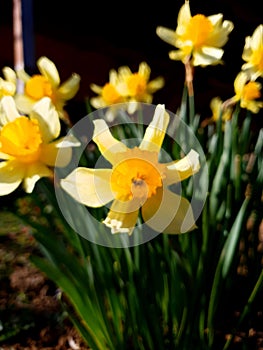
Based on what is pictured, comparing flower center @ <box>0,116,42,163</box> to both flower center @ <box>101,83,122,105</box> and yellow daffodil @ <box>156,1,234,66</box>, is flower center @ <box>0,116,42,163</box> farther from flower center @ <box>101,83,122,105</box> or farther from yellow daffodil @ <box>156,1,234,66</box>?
flower center @ <box>101,83,122,105</box>

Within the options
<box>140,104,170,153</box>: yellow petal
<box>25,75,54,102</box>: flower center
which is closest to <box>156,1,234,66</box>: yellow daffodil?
<box>25,75,54,102</box>: flower center

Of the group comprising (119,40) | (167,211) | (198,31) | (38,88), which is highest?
(119,40)

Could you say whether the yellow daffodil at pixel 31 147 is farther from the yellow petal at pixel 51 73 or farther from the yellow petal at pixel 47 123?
the yellow petal at pixel 51 73

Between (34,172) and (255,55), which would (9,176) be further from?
(255,55)

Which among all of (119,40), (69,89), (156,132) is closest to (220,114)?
(69,89)

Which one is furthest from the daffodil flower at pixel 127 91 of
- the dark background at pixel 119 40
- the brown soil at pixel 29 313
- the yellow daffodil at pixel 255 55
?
the dark background at pixel 119 40

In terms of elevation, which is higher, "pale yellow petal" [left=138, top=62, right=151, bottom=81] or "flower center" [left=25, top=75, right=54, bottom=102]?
"pale yellow petal" [left=138, top=62, right=151, bottom=81]
